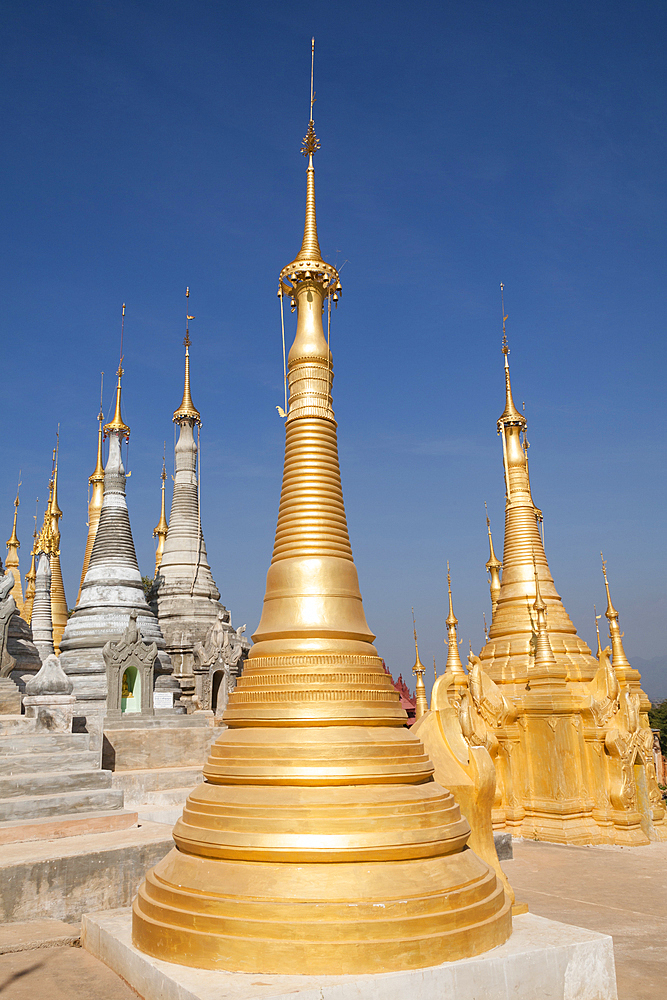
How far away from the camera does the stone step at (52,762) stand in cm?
1168

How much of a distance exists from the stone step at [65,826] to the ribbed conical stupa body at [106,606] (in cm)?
999

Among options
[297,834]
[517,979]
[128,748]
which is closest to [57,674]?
[128,748]

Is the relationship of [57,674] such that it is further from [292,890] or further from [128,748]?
[292,890]

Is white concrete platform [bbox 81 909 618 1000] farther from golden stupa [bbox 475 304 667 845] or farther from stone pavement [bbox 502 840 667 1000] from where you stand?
golden stupa [bbox 475 304 667 845]

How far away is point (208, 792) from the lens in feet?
21.2

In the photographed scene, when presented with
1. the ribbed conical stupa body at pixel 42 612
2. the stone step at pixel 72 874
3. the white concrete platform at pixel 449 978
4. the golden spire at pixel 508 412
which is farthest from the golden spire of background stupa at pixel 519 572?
the ribbed conical stupa body at pixel 42 612

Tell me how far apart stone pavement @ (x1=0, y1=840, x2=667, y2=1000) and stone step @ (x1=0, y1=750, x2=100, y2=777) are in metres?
4.27

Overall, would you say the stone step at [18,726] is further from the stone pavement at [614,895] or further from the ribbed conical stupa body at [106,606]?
the stone pavement at [614,895]

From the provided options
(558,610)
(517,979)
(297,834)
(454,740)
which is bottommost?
(517,979)

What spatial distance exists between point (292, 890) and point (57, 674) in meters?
10.5

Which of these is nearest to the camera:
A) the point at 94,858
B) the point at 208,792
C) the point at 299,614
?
the point at 208,792

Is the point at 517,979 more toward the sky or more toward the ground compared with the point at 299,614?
more toward the ground

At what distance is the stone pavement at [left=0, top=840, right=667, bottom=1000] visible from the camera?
590cm

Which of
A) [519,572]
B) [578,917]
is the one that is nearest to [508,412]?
[519,572]
